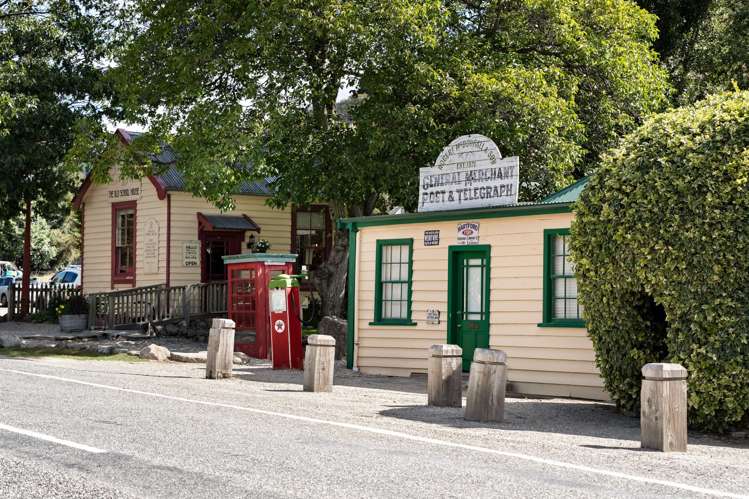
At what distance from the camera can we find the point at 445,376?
45.8 ft

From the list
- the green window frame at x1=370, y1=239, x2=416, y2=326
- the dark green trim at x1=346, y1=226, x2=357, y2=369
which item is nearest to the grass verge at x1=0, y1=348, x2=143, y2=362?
the dark green trim at x1=346, y1=226, x2=357, y2=369

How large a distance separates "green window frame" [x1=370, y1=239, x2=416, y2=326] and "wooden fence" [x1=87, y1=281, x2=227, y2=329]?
28.4 feet

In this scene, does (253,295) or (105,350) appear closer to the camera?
(253,295)

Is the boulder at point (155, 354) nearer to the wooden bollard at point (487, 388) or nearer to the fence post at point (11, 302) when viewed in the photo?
the wooden bollard at point (487, 388)

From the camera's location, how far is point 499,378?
1253 cm

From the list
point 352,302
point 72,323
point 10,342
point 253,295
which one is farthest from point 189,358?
point 72,323

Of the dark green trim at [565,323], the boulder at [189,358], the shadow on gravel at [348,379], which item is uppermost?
the dark green trim at [565,323]

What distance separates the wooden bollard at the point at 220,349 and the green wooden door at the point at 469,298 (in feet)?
12.9

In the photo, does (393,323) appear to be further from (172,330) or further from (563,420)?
(172,330)

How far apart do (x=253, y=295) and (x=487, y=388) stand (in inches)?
441

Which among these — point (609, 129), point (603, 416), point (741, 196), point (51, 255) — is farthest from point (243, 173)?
point (51, 255)

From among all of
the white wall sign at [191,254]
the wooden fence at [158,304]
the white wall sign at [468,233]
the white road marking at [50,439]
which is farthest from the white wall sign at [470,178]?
the white wall sign at [191,254]

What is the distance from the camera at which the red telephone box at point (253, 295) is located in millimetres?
22188

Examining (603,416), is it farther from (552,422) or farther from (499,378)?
(499,378)
